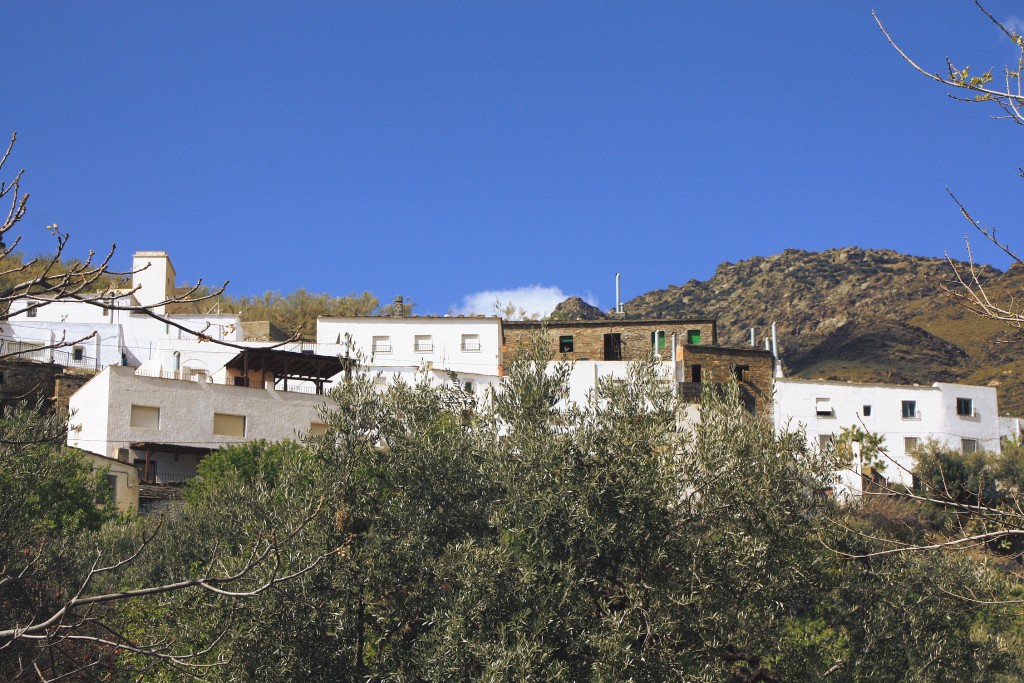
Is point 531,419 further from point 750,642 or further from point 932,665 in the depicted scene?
point 932,665

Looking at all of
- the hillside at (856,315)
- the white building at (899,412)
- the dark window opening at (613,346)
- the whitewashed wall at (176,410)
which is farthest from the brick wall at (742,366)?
the hillside at (856,315)

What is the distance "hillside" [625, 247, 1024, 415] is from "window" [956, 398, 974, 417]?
70.0ft

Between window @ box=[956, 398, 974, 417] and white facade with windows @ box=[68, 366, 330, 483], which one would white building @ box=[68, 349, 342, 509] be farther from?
window @ box=[956, 398, 974, 417]

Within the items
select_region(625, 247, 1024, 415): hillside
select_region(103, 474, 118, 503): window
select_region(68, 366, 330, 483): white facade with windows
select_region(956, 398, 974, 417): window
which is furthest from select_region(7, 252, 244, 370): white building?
Answer: select_region(625, 247, 1024, 415): hillside

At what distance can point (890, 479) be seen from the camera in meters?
54.2

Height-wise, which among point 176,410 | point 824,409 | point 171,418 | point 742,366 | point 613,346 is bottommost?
point 171,418

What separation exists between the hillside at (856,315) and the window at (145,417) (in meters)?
54.5

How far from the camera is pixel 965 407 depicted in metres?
58.7

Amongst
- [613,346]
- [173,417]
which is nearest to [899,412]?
[613,346]

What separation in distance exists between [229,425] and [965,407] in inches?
1465

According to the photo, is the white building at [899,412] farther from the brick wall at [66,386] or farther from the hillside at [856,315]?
the brick wall at [66,386]

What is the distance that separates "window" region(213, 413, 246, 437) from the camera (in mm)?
46469

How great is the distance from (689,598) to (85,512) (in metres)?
23.8

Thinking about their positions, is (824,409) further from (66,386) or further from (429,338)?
(66,386)
